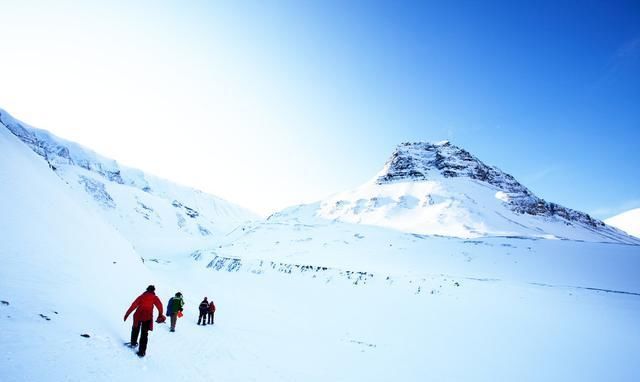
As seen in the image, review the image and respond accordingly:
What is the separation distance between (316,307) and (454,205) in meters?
59.1

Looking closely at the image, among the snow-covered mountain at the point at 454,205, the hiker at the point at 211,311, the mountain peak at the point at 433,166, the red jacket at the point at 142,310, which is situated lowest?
the hiker at the point at 211,311

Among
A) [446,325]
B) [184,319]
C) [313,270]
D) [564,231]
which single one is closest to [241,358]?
[184,319]

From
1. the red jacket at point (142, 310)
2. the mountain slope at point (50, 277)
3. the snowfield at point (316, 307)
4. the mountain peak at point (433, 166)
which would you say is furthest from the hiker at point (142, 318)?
the mountain peak at point (433, 166)

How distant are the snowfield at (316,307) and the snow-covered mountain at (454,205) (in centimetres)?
2123

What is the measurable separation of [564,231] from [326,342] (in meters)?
79.1

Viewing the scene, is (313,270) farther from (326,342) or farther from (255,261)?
(326,342)

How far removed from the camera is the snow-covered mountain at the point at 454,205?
64.7 metres

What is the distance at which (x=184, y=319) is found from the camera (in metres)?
15.5

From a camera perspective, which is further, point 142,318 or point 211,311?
point 211,311

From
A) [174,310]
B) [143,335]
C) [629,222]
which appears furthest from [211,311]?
[629,222]

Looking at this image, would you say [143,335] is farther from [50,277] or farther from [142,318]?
[50,277]

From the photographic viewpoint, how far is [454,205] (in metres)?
73.8

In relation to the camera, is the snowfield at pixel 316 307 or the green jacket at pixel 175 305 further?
the green jacket at pixel 175 305

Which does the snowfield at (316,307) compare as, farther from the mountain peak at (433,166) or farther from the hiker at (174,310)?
the mountain peak at (433,166)
